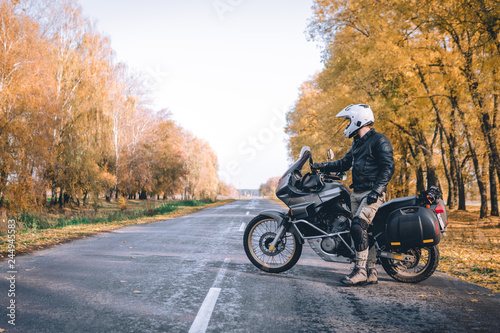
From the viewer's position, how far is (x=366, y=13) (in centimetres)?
1384

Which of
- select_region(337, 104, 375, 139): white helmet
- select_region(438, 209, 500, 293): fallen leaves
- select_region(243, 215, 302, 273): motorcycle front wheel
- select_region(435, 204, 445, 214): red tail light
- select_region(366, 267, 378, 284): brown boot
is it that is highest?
select_region(337, 104, 375, 139): white helmet

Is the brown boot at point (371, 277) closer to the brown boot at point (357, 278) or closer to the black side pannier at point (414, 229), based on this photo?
the brown boot at point (357, 278)

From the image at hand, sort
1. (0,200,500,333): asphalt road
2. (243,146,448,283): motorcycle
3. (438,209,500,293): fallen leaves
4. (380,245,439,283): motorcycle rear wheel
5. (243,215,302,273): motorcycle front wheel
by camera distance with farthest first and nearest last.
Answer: (438,209,500,293): fallen leaves, (243,215,302,273): motorcycle front wheel, (380,245,439,283): motorcycle rear wheel, (243,146,448,283): motorcycle, (0,200,500,333): asphalt road

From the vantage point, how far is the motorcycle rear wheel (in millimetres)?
4641

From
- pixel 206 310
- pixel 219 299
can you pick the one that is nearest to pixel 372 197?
pixel 219 299

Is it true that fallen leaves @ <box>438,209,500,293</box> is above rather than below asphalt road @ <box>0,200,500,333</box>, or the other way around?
below

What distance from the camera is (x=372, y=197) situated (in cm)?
441

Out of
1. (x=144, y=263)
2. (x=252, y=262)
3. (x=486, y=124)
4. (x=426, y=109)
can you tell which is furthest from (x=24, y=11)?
(x=486, y=124)

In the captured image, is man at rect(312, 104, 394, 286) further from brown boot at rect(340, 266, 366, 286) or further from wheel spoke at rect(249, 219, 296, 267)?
wheel spoke at rect(249, 219, 296, 267)

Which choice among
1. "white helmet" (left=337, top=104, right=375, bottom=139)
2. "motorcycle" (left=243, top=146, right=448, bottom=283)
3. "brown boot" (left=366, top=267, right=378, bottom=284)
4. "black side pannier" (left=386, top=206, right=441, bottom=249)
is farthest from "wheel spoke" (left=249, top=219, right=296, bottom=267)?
"white helmet" (left=337, top=104, right=375, bottom=139)

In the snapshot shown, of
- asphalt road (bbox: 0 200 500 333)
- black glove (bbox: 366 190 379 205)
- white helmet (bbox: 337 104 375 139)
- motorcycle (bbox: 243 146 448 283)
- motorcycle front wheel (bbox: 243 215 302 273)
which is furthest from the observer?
motorcycle front wheel (bbox: 243 215 302 273)

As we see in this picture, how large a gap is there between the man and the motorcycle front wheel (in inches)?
33.6

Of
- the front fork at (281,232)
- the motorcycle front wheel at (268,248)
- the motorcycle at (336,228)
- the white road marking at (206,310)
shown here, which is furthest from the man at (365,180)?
the white road marking at (206,310)

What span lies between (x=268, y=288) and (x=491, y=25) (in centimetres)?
907
